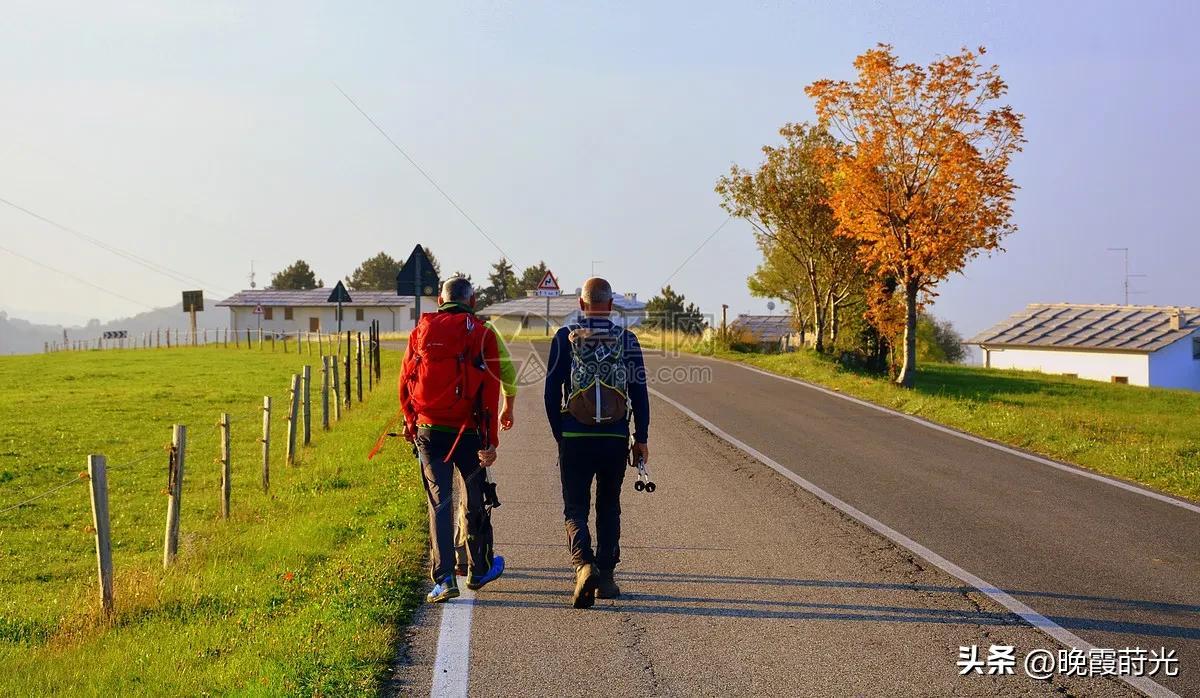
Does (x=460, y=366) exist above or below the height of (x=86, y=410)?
above

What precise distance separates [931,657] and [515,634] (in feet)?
7.37

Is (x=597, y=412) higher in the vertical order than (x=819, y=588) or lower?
higher

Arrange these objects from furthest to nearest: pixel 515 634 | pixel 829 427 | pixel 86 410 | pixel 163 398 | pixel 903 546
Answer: pixel 163 398
pixel 86 410
pixel 829 427
pixel 903 546
pixel 515 634

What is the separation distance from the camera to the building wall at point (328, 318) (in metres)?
91.7

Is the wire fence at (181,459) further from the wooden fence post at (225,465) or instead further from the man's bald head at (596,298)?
the man's bald head at (596,298)

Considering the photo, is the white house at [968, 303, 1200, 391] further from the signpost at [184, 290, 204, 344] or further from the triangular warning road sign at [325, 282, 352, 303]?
the signpost at [184, 290, 204, 344]

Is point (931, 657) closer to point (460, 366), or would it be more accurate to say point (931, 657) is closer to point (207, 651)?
point (460, 366)

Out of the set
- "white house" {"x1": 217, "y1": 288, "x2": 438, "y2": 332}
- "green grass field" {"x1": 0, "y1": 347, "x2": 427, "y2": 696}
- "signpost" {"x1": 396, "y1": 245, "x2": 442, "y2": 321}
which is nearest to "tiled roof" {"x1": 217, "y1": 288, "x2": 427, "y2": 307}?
"white house" {"x1": 217, "y1": 288, "x2": 438, "y2": 332}

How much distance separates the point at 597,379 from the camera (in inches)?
264

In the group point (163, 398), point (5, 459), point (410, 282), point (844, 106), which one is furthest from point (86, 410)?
point (844, 106)

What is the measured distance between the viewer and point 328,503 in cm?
1121

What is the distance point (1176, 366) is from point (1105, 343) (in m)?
4.54

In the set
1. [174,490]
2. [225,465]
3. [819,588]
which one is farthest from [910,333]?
[174,490]

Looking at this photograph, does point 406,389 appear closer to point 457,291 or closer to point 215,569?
point 457,291
